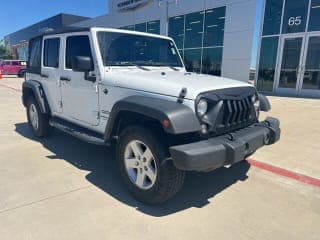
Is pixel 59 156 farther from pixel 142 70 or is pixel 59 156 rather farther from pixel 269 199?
pixel 269 199

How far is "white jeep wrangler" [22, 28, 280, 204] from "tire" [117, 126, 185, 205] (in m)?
0.01

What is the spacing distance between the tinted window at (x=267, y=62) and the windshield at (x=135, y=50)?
1099cm

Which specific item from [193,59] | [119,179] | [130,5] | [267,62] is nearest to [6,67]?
[130,5]

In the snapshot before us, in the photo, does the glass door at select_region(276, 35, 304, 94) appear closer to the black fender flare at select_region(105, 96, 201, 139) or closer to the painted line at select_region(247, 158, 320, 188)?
the painted line at select_region(247, 158, 320, 188)

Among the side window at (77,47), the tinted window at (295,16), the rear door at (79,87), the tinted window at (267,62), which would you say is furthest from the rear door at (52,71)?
the tinted window at (295,16)

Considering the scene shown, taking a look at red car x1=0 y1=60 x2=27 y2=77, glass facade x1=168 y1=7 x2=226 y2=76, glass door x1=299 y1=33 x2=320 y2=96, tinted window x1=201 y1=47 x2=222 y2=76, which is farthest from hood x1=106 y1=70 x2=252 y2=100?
red car x1=0 y1=60 x2=27 y2=77

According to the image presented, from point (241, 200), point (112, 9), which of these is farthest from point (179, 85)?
point (112, 9)

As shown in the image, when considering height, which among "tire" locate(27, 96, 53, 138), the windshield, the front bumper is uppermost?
the windshield

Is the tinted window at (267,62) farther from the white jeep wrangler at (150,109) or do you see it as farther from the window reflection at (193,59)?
the white jeep wrangler at (150,109)

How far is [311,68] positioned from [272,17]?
337 cm

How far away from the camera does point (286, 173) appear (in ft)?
13.1

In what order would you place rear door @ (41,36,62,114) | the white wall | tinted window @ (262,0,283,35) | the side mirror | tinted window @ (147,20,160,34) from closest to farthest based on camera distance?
the side mirror
rear door @ (41,36,62,114)
tinted window @ (262,0,283,35)
the white wall
tinted window @ (147,20,160,34)

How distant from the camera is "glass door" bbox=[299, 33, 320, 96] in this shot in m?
12.5

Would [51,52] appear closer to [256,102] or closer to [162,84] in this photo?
[162,84]
